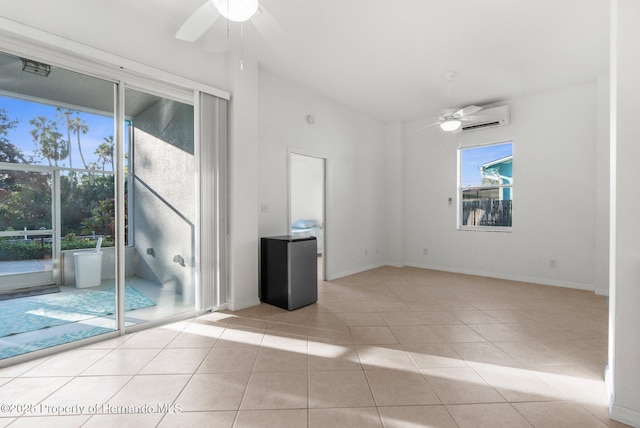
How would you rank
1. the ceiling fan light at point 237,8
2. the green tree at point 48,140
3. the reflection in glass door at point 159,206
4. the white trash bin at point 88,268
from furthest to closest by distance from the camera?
the reflection in glass door at point 159,206 → the white trash bin at point 88,268 → the green tree at point 48,140 → the ceiling fan light at point 237,8

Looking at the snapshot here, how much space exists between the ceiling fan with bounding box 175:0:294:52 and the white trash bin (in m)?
2.04

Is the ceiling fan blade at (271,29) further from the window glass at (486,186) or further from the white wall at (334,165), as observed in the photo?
the window glass at (486,186)

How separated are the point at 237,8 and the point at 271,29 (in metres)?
0.26

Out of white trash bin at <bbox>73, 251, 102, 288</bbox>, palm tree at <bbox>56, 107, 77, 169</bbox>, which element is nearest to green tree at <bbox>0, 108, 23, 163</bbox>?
palm tree at <bbox>56, 107, 77, 169</bbox>

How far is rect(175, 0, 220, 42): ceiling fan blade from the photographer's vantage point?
1.88 meters

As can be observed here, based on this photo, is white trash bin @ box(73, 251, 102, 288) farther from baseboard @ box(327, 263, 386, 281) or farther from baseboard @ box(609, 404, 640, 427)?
baseboard @ box(609, 404, 640, 427)

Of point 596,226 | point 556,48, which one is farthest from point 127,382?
point 596,226

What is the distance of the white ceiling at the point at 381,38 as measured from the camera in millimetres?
2588

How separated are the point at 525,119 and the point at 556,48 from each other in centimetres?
168

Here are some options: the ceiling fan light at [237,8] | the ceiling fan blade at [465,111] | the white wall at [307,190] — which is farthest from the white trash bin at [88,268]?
the white wall at [307,190]

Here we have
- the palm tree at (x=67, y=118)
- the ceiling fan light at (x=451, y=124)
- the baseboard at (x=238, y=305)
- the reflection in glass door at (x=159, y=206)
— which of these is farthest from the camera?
the ceiling fan light at (x=451, y=124)

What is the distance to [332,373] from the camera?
213 cm

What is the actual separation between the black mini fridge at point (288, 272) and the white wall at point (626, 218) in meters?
2.68

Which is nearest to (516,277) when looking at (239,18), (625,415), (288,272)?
(625,415)
